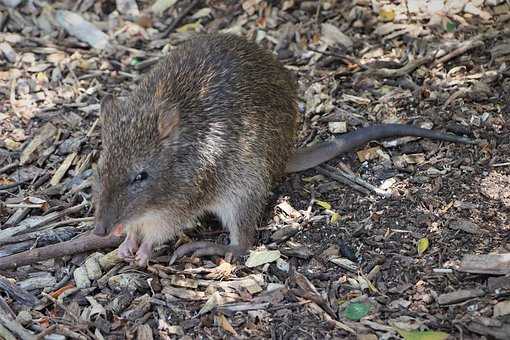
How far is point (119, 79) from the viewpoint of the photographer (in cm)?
746

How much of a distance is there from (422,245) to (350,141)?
122 cm

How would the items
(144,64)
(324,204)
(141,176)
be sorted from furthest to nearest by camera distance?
(144,64) → (324,204) → (141,176)

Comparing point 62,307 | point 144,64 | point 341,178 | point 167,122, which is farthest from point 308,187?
point 144,64

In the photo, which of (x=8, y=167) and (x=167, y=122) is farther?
(x=8, y=167)

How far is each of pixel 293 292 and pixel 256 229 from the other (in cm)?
88

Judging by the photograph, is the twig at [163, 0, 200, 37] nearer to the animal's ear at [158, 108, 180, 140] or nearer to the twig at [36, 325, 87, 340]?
the animal's ear at [158, 108, 180, 140]

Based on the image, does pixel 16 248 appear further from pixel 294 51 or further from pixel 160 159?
pixel 294 51

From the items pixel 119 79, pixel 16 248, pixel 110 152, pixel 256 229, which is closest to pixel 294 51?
pixel 119 79

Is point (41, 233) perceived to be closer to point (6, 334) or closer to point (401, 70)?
point (6, 334)

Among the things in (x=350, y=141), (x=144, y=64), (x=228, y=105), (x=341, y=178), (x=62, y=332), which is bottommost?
(x=62, y=332)

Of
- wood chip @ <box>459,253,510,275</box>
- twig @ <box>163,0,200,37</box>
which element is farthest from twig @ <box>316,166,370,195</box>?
twig @ <box>163,0,200,37</box>

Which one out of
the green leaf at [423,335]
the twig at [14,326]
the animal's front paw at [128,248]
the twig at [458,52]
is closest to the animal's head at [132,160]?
the animal's front paw at [128,248]

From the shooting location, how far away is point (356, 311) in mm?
4859

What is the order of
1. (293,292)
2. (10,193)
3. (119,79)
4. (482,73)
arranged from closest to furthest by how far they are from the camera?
(293,292) → (10,193) → (482,73) → (119,79)
